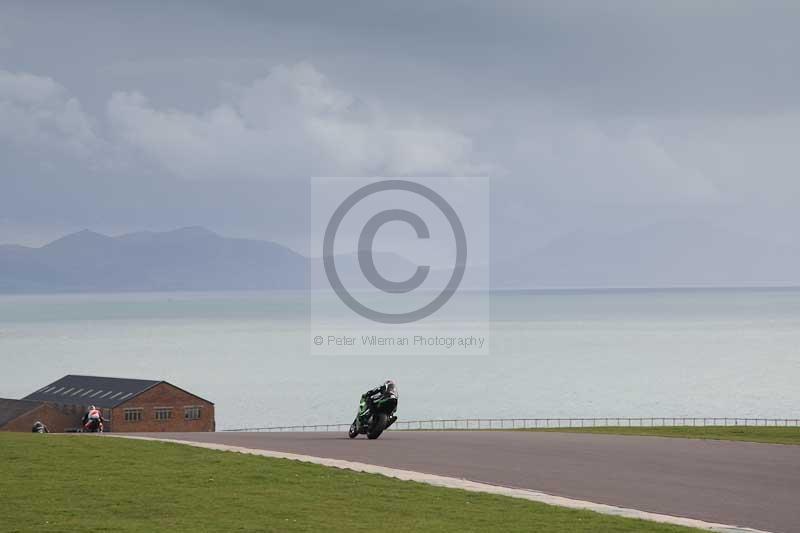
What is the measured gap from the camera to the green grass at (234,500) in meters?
18.8

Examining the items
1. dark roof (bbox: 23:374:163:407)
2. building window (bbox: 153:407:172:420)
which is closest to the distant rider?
dark roof (bbox: 23:374:163:407)

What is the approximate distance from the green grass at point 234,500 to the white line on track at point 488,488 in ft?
2.14

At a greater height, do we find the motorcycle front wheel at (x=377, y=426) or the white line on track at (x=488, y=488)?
the motorcycle front wheel at (x=377, y=426)

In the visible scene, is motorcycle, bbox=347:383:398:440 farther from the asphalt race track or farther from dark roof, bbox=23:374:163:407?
dark roof, bbox=23:374:163:407

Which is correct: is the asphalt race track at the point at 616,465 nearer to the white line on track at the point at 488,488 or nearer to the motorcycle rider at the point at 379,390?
the white line on track at the point at 488,488

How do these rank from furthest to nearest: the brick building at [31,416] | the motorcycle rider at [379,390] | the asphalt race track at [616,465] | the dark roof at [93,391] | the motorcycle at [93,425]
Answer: the dark roof at [93,391], the brick building at [31,416], the motorcycle at [93,425], the motorcycle rider at [379,390], the asphalt race track at [616,465]

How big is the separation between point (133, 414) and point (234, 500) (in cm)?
8341

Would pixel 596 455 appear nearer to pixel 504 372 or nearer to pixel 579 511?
pixel 579 511

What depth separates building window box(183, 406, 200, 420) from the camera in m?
103

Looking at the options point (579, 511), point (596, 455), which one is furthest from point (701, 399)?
point (579, 511)

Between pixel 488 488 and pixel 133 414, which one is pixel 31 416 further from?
pixel 488 488

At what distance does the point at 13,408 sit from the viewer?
10088 centimetres

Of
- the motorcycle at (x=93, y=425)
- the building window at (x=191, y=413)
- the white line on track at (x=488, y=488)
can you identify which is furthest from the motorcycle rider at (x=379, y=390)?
the building window at (x=191, y=413)

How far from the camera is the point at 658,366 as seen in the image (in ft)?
579
